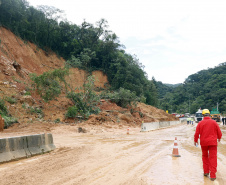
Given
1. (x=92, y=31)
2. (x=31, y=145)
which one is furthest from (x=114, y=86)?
(x=31, y=145)

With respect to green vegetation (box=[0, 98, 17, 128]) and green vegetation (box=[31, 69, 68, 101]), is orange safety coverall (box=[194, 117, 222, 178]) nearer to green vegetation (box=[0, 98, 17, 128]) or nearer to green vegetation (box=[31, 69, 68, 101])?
green vegetation (box=[0, 98, 17, 128])

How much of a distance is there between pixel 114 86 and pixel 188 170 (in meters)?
38.5

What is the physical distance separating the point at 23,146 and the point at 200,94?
112 m

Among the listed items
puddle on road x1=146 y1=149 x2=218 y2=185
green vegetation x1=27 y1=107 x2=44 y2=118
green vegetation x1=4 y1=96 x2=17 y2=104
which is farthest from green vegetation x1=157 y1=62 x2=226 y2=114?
puddle on road x1=146 y1=149 x2=218 y2=185

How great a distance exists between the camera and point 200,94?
109 m

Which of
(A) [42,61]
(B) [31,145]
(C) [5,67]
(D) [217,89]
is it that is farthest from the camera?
(D) [217,89]

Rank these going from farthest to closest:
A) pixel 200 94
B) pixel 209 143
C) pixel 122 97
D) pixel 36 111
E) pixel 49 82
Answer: pixel 200 94 < pixel 122 97 < pixel 49 82 < pixel 36 111 < pixel 209 143

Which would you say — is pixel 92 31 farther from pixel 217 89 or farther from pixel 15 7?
pixel 217 89

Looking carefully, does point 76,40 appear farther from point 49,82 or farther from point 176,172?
point 176,172

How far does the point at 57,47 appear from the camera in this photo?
4416 cm

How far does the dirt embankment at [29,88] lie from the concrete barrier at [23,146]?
1054cm

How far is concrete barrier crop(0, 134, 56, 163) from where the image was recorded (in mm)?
7043

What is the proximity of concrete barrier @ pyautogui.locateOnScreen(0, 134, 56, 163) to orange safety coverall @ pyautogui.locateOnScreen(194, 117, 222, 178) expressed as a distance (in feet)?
20.4

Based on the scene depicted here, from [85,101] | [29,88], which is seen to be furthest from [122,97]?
[29,88]
